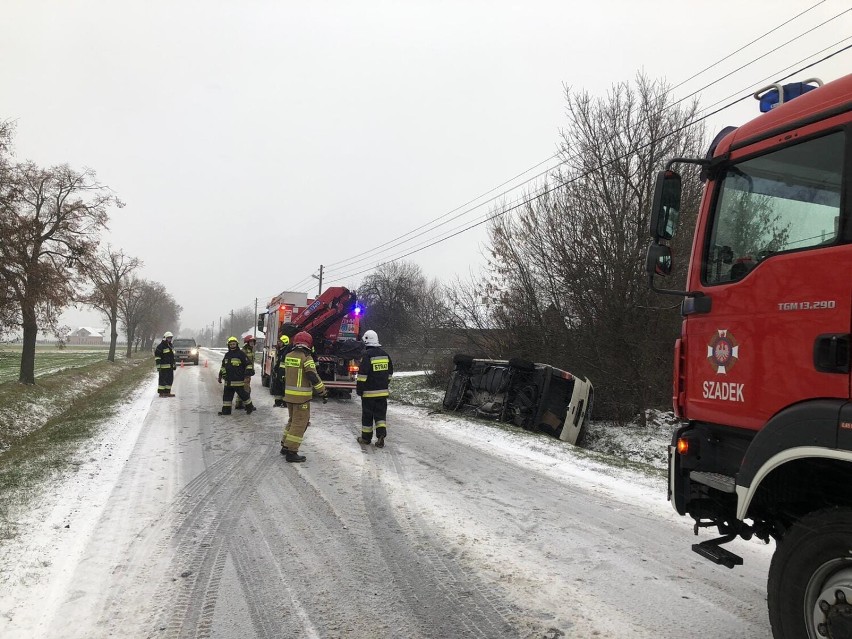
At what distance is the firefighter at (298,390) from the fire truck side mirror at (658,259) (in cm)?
521

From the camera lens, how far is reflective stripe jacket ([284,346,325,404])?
7441 millimetres

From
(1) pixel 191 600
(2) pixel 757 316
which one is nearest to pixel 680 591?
(2) pixel 757 316

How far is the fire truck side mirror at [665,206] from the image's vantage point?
10.5ft

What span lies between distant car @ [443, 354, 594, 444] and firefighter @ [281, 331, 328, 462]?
204 inches

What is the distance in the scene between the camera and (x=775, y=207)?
2879 millimetres

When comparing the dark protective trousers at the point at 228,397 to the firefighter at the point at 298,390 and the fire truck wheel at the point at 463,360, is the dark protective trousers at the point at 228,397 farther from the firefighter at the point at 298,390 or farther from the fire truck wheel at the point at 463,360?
the fire truck wheel at the point at 463,360

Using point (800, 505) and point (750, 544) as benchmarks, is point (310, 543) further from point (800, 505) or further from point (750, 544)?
point (750, 544)

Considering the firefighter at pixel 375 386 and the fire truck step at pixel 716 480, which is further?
the firefighter at pixel 375 386

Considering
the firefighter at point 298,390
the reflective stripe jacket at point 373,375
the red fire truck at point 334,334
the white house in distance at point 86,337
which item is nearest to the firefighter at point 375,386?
the reflective stripe jacket at point 373,375

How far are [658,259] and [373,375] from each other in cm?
576

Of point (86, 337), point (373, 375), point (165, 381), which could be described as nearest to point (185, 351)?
point (165, 381)

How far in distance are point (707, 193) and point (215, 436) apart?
837 centimetres

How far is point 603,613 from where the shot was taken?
326 centimetres

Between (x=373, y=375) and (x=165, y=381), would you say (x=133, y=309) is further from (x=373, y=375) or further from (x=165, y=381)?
(x=373, y=375)
